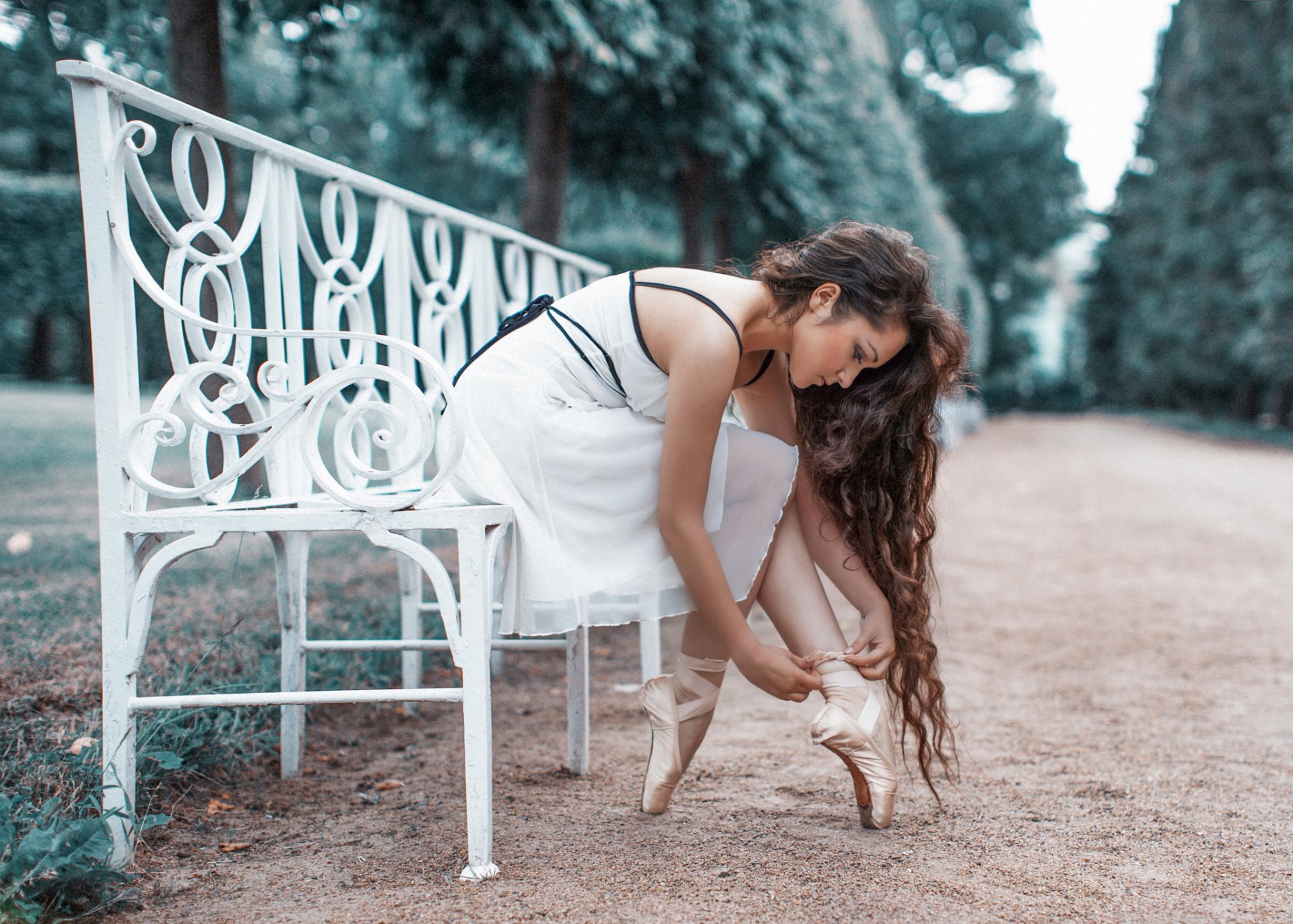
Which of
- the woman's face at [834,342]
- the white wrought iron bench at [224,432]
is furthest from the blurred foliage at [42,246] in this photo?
the woman's face at [834,342]

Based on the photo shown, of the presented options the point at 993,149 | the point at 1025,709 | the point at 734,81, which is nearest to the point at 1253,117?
the point at 993,149

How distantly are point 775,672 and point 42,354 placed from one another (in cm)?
1934

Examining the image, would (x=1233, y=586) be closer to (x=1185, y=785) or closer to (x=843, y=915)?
(x=1185, y=785)

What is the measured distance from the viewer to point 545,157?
5551 millimetres

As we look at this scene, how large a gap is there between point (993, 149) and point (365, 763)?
3103cm

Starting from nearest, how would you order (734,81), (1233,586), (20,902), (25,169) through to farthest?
(20,902) < (1233,586) < (734,81) < (25,169)

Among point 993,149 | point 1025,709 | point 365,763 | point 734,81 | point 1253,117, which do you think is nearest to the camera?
point 365,763

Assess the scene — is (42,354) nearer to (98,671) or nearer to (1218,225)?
(98,671)

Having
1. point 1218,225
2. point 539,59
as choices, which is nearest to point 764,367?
point 539,59

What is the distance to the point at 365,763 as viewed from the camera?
7.93 feet

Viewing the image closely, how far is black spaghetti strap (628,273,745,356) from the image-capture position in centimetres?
175

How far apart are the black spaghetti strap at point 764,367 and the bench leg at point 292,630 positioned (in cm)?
103

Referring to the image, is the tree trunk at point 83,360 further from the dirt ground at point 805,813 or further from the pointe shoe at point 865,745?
the pointe shoe at point 865,745

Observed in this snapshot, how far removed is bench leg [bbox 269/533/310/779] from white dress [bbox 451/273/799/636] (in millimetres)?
494
